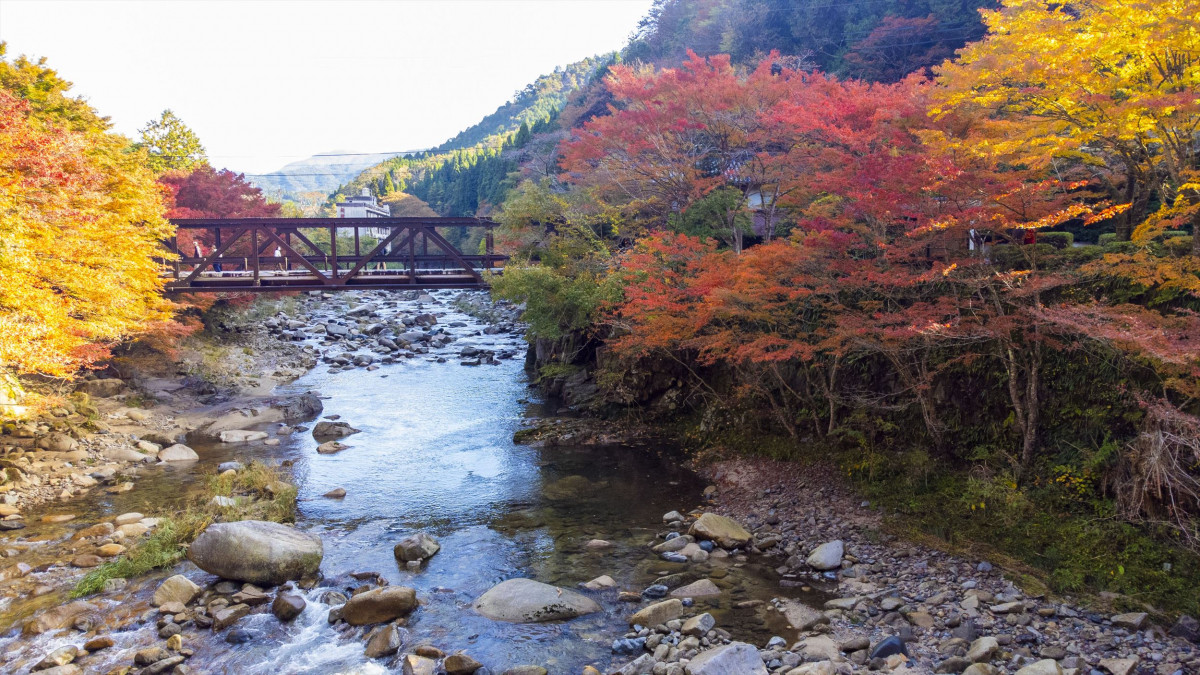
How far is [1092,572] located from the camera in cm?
799

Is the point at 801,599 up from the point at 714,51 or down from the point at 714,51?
down

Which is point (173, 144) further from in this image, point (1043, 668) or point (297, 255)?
point (1043, 668)

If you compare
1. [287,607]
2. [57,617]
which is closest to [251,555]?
[287,607]

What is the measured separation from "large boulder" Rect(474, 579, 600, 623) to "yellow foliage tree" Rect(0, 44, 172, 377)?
10266 millimetres

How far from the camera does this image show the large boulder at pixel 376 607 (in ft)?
28.0

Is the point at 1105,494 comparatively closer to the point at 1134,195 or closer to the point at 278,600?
the point at 1134,195

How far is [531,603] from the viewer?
866 centimetres

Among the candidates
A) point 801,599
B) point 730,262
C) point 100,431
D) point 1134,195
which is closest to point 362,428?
point 100,431

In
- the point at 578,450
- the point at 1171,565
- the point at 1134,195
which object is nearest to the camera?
the point at 1171,565

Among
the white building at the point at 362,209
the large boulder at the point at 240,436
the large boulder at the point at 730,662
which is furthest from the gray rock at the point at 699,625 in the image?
the white building at the point at 362,209

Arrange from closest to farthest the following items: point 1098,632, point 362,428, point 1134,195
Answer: point 1098,632 → point 1134,195 → point 362,428

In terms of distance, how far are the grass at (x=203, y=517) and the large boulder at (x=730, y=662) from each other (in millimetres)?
8315

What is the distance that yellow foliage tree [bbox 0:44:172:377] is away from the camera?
12.2 metres

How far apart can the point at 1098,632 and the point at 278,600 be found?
32.7ft
